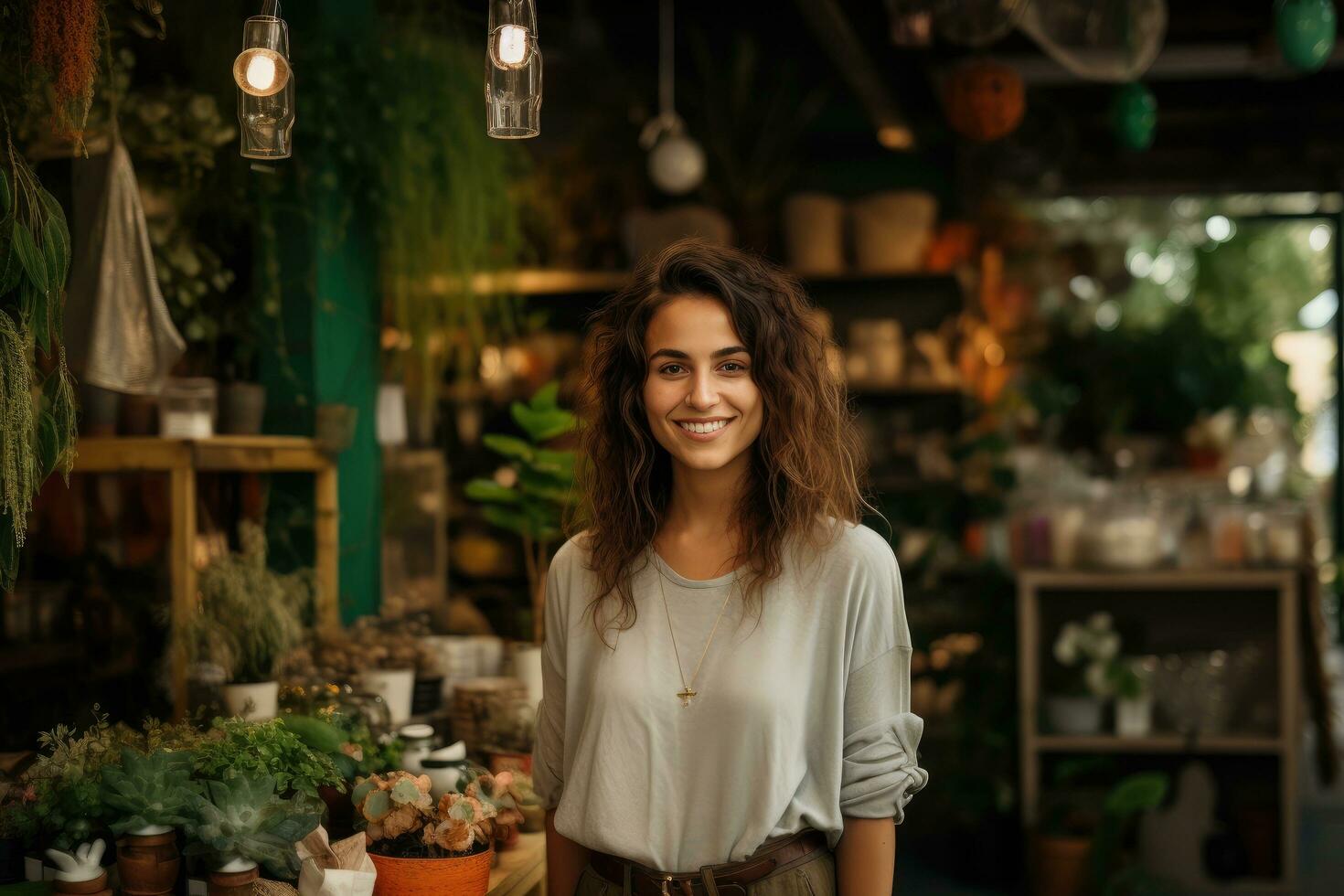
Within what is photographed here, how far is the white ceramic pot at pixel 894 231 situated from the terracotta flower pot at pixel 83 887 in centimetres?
408

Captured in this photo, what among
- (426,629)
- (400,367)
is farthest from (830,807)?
(400,367)

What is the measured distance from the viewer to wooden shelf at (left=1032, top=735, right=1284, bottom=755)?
181 inches

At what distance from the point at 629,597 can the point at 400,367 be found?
1.96 meters

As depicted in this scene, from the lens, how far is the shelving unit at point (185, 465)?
102 inches

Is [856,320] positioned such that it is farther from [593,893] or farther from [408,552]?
[593,893]

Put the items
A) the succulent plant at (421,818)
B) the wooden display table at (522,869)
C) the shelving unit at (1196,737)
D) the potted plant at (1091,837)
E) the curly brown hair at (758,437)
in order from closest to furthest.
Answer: the curly brown hair at (758,437) < the succulent plant at (421,818) < the wooden display table at (522,869) < the potted plant at (1091,837) < the shelving unit at (1196,737)

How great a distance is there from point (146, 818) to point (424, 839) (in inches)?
16.4

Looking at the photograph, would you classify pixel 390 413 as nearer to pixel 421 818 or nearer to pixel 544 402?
pixel 544 402

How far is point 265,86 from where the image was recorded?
1.81 meters

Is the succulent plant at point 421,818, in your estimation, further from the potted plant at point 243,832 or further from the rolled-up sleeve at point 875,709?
the rolled-up sleeve at point 875,709

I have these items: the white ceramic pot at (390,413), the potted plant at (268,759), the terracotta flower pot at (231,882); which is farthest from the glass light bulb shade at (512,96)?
the white ceramic pot at (390,413)

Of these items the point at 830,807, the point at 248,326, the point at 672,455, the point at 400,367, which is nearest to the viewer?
A: the point at 830,807

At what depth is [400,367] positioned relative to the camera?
3635 mm

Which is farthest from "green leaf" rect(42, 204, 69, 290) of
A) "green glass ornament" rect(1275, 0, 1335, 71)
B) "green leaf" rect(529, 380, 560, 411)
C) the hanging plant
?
"green glass ornament" rect(1275, 0, 1335, 71)
